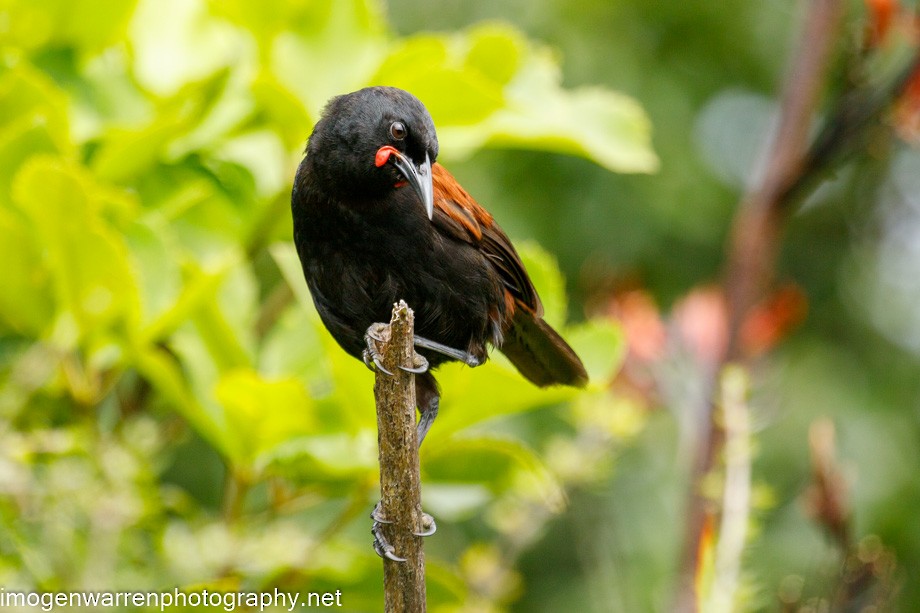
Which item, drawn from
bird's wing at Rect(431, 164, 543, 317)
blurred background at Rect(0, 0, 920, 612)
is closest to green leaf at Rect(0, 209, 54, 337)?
blurred background at Rect(0, 0, 920, 612)

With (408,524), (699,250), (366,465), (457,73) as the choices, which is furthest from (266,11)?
(699,250)

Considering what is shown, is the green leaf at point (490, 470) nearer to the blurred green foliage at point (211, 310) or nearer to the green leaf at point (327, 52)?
the blurred green foliage at point (211, 310)

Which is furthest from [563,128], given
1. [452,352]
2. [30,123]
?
[30,123]

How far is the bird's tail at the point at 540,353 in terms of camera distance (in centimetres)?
306

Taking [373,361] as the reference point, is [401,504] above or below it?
below

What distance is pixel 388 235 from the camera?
8.78 ft

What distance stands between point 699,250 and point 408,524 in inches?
217

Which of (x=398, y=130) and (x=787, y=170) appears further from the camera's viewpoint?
(x=787, y=170)

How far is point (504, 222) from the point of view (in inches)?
228

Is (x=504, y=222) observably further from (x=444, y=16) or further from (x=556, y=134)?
(x=556, y=134)

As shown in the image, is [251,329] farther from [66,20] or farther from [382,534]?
[382,534]

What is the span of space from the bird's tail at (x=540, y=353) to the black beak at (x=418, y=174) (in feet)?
2.25

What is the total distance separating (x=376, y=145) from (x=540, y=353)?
2.93ft

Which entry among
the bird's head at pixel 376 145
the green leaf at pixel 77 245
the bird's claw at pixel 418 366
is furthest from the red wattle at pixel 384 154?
the green leaf at pixel 77 245
